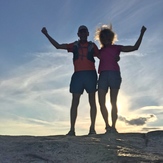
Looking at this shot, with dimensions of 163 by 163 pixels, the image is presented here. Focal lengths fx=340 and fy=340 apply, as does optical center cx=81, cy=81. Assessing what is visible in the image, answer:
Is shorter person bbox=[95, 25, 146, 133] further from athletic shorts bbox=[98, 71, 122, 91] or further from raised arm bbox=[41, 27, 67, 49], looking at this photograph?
raised arm bbox=[41, 27, 67, 49]

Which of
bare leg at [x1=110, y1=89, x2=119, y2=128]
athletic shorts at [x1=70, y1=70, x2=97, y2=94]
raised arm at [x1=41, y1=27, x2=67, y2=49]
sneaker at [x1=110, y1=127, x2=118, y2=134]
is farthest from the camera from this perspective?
raised arm at [x1=41, y1=27, x2=67, y2=49]

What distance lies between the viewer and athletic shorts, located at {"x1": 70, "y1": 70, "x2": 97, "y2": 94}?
9109mm

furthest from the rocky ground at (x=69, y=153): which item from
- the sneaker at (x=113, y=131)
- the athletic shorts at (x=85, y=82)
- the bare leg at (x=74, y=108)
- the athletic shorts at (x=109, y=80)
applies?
the athletic shorts at (x=85, y=82)

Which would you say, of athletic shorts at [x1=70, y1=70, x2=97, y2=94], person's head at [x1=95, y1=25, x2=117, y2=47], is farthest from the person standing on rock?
person's head at [x1=95, y1=25, x2=117, y2=47]

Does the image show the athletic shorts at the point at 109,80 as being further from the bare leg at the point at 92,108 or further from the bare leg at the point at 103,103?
the bare leg at the point at 92,108

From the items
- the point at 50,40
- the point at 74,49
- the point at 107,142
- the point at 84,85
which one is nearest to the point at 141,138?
the point at 107,142

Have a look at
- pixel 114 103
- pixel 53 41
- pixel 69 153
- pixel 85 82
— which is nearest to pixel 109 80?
pixel 114 103

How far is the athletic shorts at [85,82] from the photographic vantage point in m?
9.11

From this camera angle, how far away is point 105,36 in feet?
29.8

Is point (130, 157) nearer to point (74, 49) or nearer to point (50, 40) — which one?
point (74, 49)

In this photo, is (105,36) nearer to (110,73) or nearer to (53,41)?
(110,73)

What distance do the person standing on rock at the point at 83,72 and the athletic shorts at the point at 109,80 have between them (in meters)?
0.39

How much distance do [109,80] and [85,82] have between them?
0.75 m

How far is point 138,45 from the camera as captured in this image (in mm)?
9000
